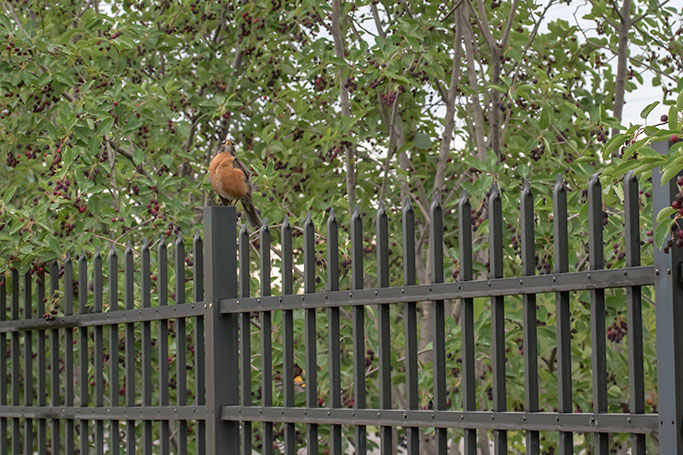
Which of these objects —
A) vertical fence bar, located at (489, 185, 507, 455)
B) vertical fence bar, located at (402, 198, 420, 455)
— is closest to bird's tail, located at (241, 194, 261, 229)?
vertical fence bar, located at (402, 198, 420, 455)

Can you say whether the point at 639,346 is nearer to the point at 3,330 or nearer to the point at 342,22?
the point at 3,330

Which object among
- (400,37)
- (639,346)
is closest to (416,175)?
(400,37)

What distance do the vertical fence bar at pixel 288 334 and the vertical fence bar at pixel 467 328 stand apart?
76 cm

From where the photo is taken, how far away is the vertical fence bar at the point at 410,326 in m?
3.42

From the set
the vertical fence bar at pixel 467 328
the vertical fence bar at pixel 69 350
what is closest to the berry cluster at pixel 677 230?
the vertical fence bar at pixel 467 328

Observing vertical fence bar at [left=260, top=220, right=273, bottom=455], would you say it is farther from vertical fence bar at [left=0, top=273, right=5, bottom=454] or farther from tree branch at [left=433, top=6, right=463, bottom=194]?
tree branch at [left=433, top=6, right=463, bottom=194]

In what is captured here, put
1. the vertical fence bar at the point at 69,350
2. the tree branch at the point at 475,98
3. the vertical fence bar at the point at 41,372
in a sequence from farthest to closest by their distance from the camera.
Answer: the tree branch at the point at 475,98
the vertical fence bar at the point at 41,372
the vertical fence bar at the point at 69,350

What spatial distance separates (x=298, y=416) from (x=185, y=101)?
11.8ft

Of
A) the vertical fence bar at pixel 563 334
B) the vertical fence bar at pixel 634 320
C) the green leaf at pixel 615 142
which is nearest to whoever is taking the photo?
the green leaf at pixel 615 142

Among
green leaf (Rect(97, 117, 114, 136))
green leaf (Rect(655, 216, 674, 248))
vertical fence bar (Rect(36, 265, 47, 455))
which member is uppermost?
green leaf (Rect(97, 117, 114, 136))

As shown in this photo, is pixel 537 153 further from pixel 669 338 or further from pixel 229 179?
pixel 669 338

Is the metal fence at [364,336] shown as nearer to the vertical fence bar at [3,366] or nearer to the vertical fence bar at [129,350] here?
the vertical fence bar at [129,350]

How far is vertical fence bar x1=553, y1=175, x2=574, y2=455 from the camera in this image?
119 inches

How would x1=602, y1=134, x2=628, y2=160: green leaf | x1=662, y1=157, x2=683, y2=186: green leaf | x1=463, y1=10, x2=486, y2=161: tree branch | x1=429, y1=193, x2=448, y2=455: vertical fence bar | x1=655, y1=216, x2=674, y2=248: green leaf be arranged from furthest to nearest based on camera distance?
x1=463, y1=10, x2=486, y2=161: tree branch, x1=429, y1=193, x2=448, y2=455: vertical fence bar, x1=602, y1=134, x2=628, y2=160: green leaf, x1=655, y1=216, x2=674, y2=248: green leaf, x1=662, y1=157, x2=683, y2=186: green leaf
